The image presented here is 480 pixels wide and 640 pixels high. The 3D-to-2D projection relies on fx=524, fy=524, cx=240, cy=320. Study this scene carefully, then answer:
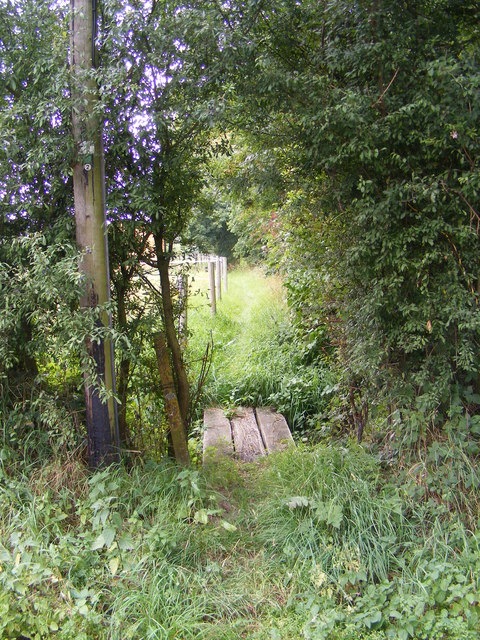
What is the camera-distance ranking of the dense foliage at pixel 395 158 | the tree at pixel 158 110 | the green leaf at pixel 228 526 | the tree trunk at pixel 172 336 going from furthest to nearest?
1. the tree trunk at pixel 172 336
2. the tree at pixel 158 110
3. the dense foliage at pixel 395 158
4. the green leaf at pixel 228 526

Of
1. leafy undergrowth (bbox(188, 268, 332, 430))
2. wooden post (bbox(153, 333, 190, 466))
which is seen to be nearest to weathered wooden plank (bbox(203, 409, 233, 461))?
leafy undergrowth (bbox(188, 268, 332, 430))

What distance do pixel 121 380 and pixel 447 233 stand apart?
9.56 feet

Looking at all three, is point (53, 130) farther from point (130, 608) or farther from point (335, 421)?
point (335, 421)

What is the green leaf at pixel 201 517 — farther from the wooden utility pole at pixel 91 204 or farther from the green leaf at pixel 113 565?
the wooden utility pole at pixel 91 204

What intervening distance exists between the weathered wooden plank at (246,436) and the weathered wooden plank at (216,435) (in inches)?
3.2

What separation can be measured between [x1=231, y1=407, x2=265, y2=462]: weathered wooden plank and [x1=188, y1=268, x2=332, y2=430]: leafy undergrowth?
0.33m

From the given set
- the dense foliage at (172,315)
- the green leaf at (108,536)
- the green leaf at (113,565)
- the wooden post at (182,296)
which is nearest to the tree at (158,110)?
the dense foliage at (172,315)

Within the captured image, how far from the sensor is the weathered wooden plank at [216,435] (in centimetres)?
527

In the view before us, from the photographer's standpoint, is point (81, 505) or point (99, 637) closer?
point (99, 637)

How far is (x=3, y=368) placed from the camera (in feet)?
13.9

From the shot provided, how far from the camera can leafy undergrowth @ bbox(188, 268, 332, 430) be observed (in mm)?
6648

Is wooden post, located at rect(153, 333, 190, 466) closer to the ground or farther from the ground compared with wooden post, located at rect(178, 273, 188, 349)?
closer to the ground

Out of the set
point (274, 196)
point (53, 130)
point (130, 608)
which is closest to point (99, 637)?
point (130, 608)

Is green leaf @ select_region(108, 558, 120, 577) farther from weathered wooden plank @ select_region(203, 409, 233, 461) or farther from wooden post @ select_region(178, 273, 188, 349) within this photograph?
wooden post @ select_region(178, 273, 188, 349)
